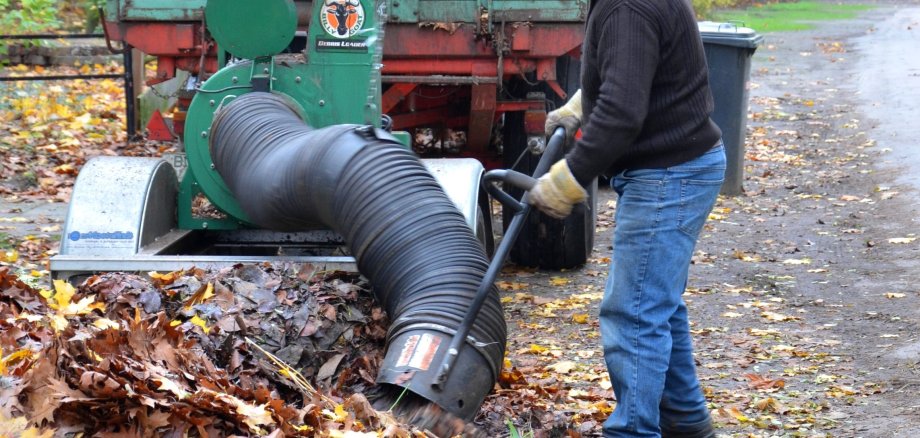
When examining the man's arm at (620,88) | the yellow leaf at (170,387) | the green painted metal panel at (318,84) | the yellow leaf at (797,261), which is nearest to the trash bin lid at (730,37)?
the yellow leaf at (797,261)

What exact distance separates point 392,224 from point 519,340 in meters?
2.06

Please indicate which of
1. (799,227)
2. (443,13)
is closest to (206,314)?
(443,13)

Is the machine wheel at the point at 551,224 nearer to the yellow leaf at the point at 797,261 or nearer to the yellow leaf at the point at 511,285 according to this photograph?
the yellow leaf at the point at 511,285

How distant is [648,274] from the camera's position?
397cm

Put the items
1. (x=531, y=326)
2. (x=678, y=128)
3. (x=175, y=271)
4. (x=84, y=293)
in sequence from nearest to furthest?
(x=678, y=128), (x=84, y=293), (x=175, y=271), (x=531, y=326)

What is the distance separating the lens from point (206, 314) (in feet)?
13.8

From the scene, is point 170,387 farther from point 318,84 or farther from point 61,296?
point 318,84

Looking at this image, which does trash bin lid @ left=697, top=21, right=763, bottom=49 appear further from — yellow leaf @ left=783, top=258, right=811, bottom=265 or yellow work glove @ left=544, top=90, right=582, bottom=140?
yellow work glove @ left=544, top=90, right=582, bottom=140

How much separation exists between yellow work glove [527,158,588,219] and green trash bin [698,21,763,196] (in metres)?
6.98

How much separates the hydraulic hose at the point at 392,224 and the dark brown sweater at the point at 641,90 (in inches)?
24.2

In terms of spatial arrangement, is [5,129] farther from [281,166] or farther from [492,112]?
[281,166]

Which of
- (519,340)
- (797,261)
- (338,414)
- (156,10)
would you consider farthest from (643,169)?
(797,261)

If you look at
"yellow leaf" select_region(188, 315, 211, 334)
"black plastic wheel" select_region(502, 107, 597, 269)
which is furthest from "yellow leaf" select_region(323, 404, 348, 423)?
"black plastic wheel" select_region(502, 107, 597, 269)

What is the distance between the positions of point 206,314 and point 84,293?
525 millimetres
